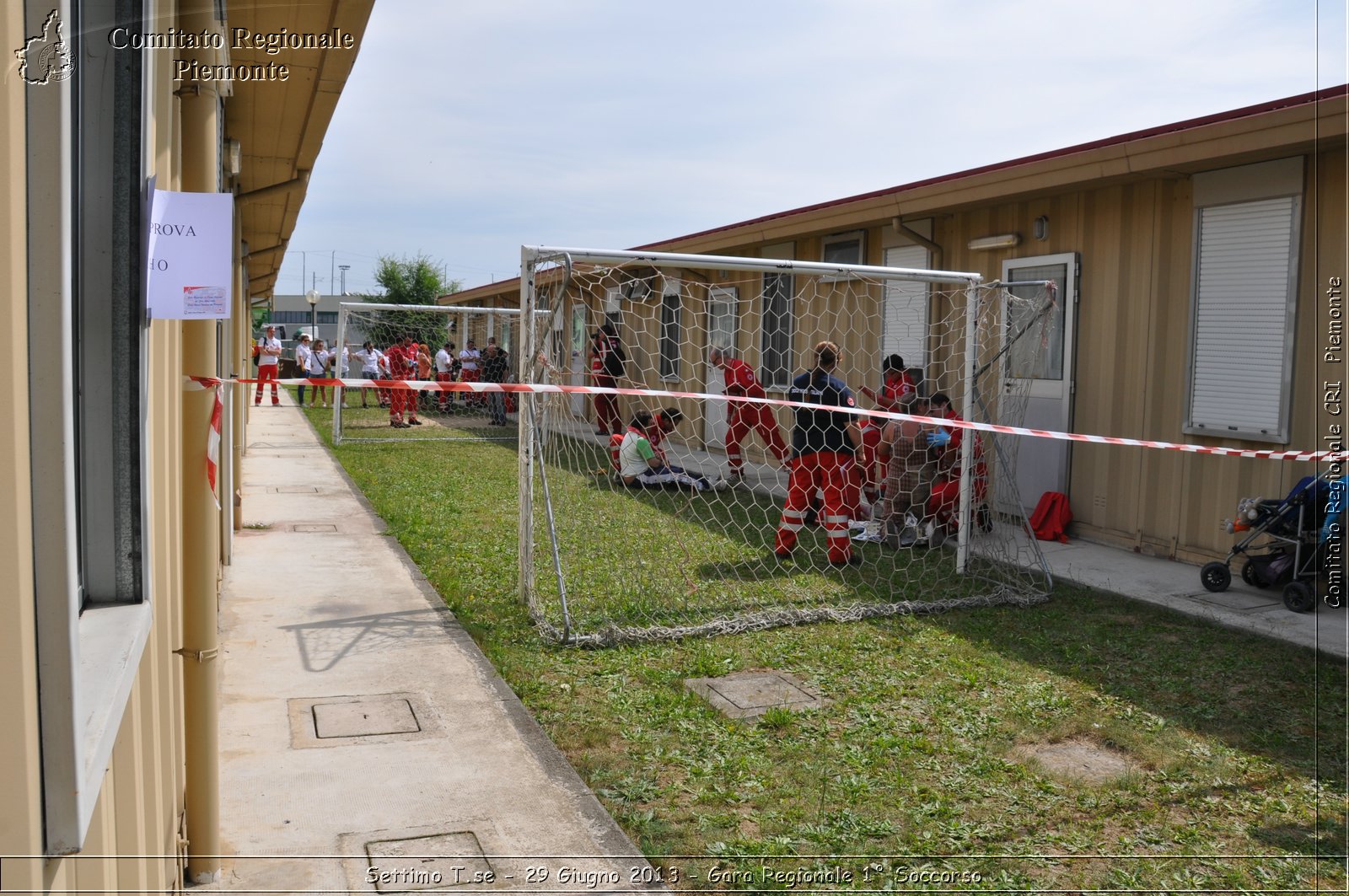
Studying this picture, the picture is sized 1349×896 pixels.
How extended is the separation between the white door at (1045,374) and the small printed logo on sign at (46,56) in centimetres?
868

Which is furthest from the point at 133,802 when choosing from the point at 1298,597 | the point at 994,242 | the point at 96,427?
the point at 994,242

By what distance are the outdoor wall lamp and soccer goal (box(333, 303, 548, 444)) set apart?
30.7ft

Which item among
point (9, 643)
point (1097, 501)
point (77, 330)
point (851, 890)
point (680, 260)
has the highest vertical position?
point (680, 260)

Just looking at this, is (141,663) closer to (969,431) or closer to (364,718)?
(364,718)

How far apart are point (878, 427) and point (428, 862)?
692 cm

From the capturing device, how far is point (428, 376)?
22.0 metres

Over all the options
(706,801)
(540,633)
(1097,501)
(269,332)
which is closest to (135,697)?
(706,801)

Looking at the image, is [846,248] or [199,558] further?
[846,248]

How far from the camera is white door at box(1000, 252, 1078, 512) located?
9.58 m

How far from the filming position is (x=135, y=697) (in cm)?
217

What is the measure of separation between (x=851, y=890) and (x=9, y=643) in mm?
2828

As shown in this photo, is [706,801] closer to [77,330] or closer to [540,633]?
[540,633]

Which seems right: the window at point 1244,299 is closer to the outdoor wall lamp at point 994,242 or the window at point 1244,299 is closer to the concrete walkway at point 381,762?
the outdoor wall lamp at point 994,242

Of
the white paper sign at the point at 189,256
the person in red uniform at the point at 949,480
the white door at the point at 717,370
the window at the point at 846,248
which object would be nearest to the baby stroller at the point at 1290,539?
the person in red uniform at the point at 949,480
